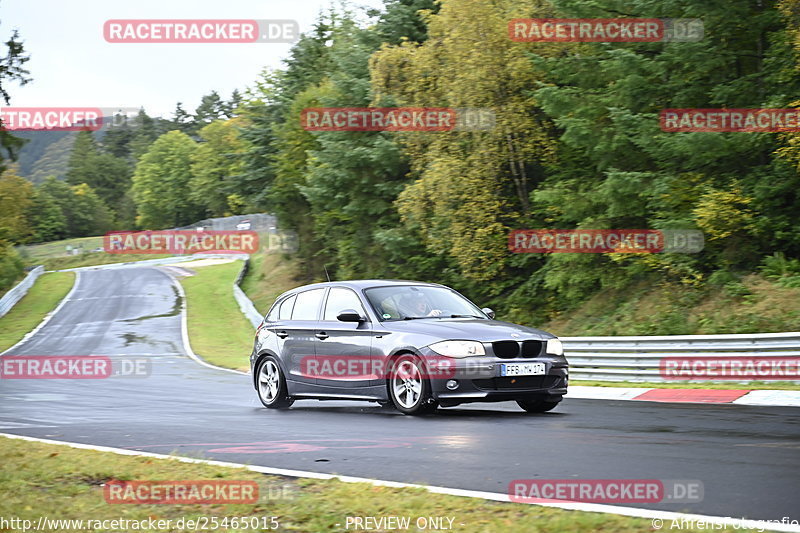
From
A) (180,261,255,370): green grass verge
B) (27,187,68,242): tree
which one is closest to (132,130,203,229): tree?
(27,187,68,242): tree

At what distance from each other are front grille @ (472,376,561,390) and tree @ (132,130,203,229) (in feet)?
455

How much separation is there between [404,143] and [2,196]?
2908 cm

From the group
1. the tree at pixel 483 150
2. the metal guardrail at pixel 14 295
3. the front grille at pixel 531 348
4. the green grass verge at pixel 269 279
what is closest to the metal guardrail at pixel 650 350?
the front grille at pixel 531 348

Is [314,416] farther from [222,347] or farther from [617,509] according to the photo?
[222,347]

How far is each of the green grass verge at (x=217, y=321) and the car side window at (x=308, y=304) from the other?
1212cm

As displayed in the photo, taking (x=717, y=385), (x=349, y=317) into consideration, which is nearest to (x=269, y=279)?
(x=717, y=385)

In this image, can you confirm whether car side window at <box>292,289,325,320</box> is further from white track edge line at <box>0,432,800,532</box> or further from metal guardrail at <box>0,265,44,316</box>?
metal guardrail at <box>0,265,44,316</box>

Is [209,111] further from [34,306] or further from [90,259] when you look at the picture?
[34,306]

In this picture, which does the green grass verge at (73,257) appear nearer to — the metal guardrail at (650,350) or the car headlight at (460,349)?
the metal guardrail at (650,350)

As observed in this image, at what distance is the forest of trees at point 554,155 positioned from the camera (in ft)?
82.7

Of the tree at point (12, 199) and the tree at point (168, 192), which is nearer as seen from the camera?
the tree at point (12, 199)

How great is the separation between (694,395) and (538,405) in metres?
3.14

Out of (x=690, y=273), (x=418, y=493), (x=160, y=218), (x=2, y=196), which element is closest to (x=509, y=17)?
(x=690, y=273)

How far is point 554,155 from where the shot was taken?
32.0m
